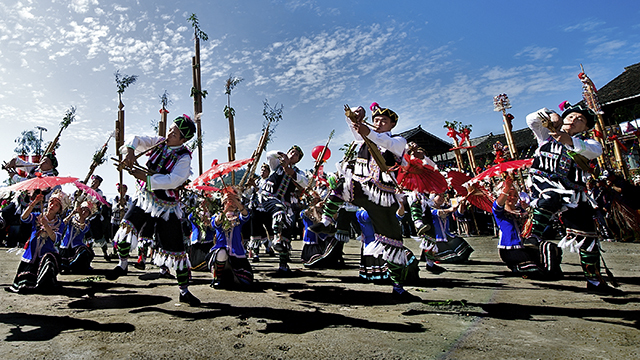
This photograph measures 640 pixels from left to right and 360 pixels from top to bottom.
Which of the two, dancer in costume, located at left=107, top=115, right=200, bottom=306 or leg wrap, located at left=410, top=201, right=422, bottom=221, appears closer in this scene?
dancer in costume, located at left=107, top=115, right=200, bottom=306

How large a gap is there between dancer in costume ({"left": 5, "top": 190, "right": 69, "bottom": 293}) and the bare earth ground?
208 millimetres

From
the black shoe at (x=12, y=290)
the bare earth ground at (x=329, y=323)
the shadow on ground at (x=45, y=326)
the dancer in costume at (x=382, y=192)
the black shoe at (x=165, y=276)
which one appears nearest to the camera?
the bare earth ground at (x=329, y=323)

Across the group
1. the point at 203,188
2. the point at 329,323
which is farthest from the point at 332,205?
the point at 203,188

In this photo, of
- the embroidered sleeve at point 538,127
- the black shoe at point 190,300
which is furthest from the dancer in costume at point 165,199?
the embroidered sleeve at point 538,127

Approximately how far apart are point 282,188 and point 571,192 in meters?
4.56

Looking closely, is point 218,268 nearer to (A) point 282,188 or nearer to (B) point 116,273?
(B) point 116,273

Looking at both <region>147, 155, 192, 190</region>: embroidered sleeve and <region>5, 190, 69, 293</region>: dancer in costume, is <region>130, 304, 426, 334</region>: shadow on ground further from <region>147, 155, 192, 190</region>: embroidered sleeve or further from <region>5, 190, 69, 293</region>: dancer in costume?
<region>5, 190, 69, 293</region>: dancer in costume

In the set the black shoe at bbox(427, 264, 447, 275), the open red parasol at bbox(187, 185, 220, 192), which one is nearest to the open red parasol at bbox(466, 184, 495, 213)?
the black shoe at bbox(427, 264, 447, 275)

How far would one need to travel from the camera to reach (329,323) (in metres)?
2.97

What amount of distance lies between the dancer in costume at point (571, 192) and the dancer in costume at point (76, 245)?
7.51 metres

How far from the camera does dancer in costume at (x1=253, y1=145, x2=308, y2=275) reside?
6.39 metres

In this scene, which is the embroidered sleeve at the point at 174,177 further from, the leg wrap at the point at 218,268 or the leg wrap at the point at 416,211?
the leg wrap at the point at 416,211

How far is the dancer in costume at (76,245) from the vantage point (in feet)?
20.9

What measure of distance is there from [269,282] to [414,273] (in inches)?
86.4
